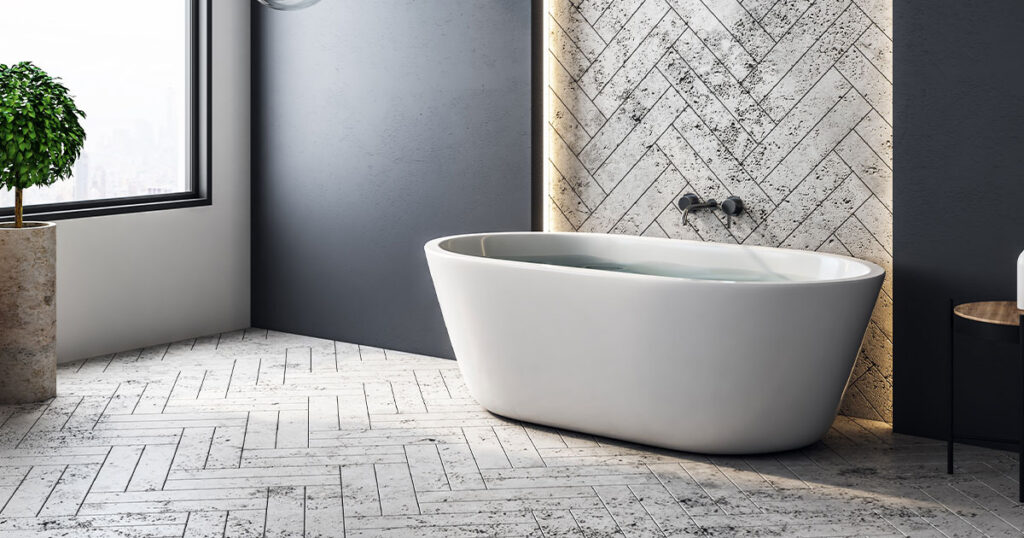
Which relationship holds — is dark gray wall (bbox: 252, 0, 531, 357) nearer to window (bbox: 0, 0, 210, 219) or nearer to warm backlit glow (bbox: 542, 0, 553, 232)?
warm backlit glow (bbox: 542, 0, 553, 232)

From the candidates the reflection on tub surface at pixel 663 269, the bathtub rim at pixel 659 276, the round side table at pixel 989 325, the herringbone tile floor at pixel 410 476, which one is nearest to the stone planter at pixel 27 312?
the herringbone tile floor at pixel 410 476

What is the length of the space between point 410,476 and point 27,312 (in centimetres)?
186

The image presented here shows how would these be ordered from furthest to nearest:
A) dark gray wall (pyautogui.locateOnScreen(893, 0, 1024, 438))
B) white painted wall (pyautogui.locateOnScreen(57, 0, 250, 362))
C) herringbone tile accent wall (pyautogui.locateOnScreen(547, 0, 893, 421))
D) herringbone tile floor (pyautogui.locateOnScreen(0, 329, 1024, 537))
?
white painted wall (pyautogui.locateOnScreen(57, 0, 250, 362))
herringbone tile accent wall (pyautogui.locateOnScreen(547, 0, 893, 421))
dark gray wall (pyautogui.locateOnScreen(893, 0, 1024, 438))
herringbone tile floor (pyautogui.locateOnScreen(0, 329, 1024, 537))

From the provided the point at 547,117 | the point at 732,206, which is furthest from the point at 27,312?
the point at 732,206

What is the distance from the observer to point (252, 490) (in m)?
3.36

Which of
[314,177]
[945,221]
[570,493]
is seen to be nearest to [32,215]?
[314,177]

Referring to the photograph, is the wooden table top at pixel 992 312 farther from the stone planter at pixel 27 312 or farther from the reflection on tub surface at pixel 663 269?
the stone planter at pixel 27 312

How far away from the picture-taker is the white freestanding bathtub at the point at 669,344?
3.47 meters

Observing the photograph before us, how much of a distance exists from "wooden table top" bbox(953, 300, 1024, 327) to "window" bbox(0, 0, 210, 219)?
387 cm

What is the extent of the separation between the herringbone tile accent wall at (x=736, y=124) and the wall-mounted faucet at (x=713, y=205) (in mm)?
38

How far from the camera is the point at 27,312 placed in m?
4.30

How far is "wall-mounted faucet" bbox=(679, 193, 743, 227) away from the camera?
4391 millimetres

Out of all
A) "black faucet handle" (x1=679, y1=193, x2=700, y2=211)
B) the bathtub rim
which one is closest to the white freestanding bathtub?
the bathtub rim

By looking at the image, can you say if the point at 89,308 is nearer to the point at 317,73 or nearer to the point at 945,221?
the point at 317,73
